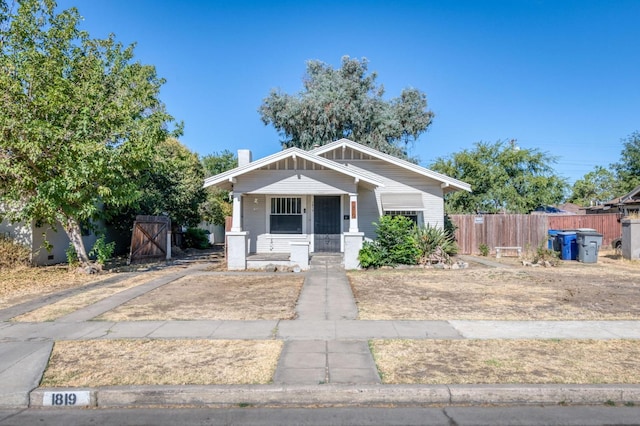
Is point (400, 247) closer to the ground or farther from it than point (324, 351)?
farther from it

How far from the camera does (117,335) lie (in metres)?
6.35

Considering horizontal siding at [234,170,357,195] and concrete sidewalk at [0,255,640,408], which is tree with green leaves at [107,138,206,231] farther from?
concrete sidewalk at [0,255,640,408]

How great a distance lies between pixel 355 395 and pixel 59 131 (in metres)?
12.1

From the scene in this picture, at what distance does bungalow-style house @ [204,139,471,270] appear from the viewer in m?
14.5

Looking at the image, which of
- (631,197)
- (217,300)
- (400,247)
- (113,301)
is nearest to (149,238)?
(113,301)

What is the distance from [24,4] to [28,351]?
1360 centimetres

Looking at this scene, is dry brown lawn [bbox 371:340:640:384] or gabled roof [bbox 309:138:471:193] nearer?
dry brown lawn [bbox 371:340:640:384]

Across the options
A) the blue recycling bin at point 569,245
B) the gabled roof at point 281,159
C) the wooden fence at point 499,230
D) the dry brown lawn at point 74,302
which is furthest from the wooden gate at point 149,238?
the blue recycling bin at point 569,245

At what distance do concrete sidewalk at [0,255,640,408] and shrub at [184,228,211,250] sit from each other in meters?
17.3

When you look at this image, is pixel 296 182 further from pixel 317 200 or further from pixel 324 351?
pixel 324 351

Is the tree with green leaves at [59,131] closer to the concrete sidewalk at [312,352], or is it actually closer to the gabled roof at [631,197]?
the concrete sidewalk at [312,352]

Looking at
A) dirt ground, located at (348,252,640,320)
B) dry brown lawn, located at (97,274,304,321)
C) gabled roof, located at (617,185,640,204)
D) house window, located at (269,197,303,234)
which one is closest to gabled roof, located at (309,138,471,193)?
house window, located at (269,197,303,234)

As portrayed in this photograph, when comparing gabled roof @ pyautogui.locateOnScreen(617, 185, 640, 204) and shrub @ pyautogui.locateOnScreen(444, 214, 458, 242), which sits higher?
gabled roof @ pyautogui.locateOnScreen(617, 185, 640, 204)

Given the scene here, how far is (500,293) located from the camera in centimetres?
966
